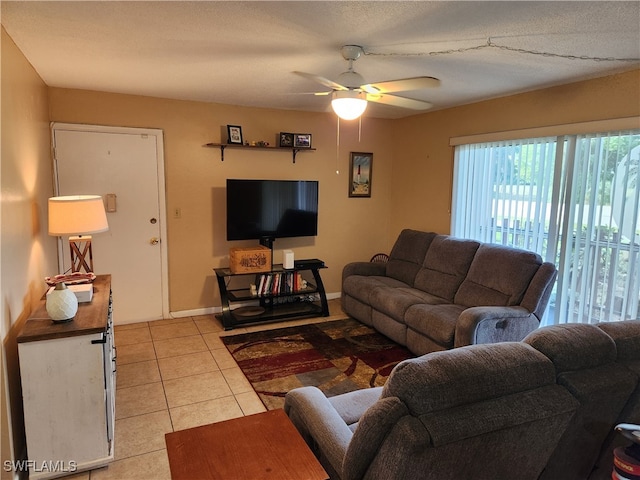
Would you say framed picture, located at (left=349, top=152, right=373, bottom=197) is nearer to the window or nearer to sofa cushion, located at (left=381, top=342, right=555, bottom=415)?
the window

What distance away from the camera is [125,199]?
4.23m

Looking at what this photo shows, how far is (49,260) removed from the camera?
3.36 meters

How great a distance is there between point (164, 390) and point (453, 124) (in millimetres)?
3912

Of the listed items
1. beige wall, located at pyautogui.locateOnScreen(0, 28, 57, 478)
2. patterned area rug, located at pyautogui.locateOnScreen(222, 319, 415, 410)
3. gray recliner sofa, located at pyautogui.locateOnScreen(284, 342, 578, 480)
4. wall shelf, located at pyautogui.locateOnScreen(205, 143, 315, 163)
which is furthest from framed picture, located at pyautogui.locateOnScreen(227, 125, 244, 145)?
gray recliner sofa, located at pyautogui.locateOnScreen(284, 342, 578, 480)

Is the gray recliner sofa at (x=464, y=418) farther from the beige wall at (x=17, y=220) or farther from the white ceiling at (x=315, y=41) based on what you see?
the beige wall at (x=17, y=220)

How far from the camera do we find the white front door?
3.99 m

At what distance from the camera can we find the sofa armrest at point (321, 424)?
59.9 inches

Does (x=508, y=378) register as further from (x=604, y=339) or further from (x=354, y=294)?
(x=354, y=294)

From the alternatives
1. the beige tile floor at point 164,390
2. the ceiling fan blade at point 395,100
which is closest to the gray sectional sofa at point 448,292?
the beige tile floor at point 164,390

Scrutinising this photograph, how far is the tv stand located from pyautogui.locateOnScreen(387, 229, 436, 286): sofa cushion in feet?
2.86

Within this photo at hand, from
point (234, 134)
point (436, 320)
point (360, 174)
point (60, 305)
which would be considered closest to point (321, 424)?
point (60, 305)

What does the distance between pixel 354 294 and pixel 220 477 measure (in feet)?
→ 10.9

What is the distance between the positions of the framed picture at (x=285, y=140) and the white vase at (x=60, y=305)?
10.1ft

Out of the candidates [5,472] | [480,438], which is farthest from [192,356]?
[480,438]
